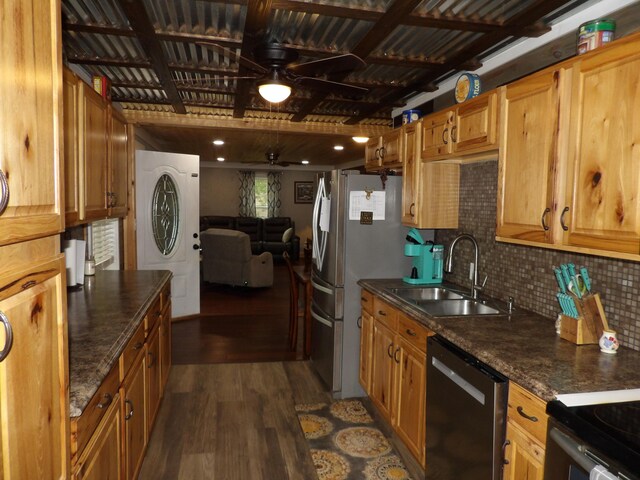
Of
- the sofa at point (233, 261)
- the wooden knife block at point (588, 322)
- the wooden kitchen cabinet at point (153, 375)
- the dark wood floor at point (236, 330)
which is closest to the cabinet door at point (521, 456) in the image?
the wooden knife block at point (588, 322)

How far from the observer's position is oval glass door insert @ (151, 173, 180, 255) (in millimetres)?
5473

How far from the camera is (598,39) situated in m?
1.75

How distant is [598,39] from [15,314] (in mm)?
2092

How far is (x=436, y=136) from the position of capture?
9.61 feet

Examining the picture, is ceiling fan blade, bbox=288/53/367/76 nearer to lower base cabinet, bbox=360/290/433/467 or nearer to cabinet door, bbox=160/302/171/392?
lower base cabinet, bbox=360/290/433/467

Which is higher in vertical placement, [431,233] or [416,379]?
[431,233]

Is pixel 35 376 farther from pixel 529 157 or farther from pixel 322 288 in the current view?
pixel 322 288

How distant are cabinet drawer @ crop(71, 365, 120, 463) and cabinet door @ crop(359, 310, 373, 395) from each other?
1881 millimetres

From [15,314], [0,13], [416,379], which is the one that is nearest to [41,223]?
[15,314]

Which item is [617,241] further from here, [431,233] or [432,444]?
[431,233]

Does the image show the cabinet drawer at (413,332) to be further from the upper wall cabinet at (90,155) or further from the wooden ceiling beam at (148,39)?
the wooden ceiling beam at (148,39)

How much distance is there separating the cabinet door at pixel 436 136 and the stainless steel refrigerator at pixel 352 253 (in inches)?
20.6

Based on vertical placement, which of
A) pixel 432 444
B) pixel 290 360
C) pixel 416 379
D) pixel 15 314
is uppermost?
pixel 15 314

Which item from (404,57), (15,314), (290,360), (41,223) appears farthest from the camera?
(290,360)
